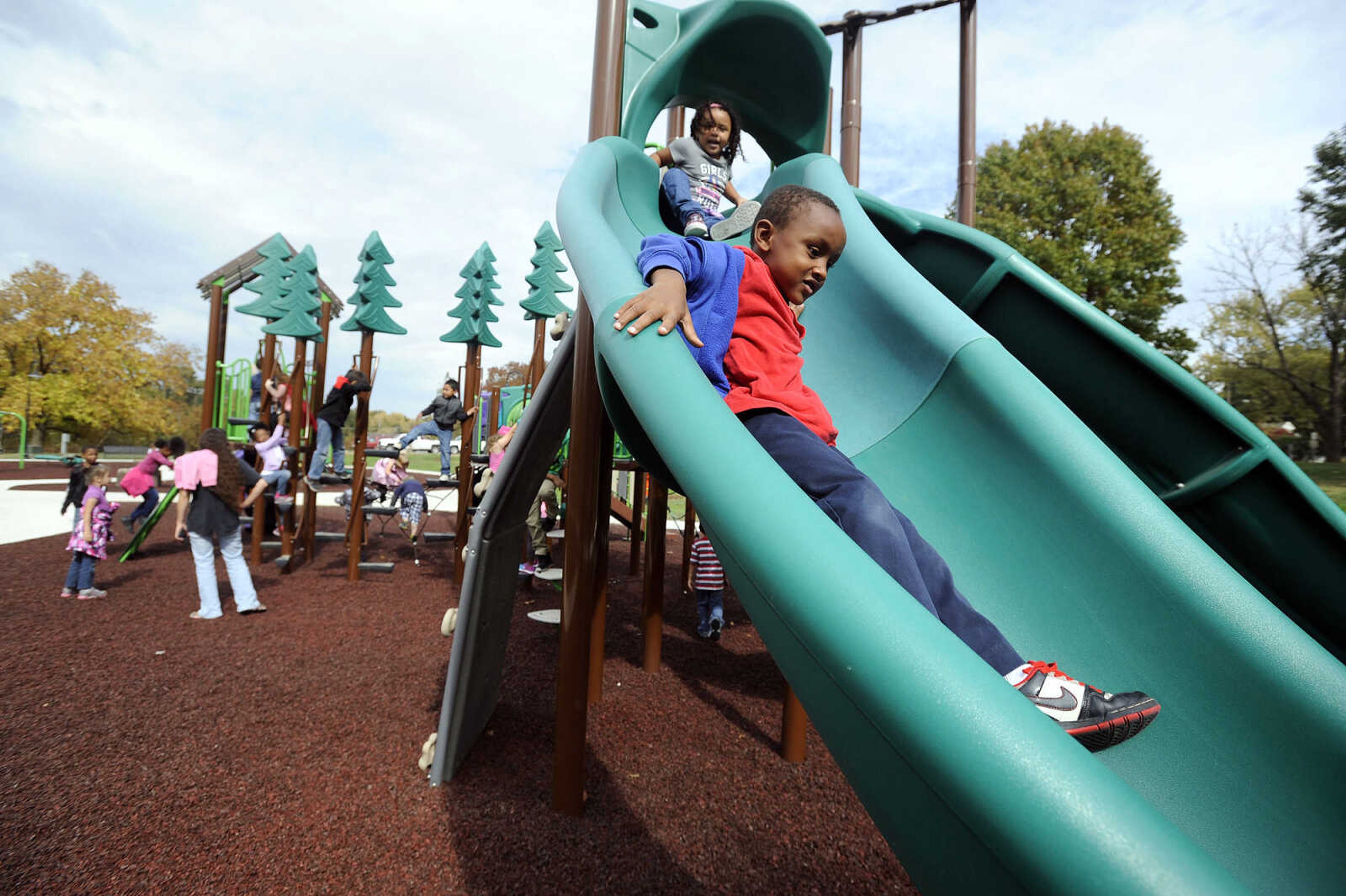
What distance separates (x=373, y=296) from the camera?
7062 mm

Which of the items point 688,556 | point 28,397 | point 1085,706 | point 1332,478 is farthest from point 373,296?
point 28,397

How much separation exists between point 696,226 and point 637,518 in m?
4.52

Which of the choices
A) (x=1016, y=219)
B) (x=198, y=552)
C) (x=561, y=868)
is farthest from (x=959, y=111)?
(x=1016, y=219)

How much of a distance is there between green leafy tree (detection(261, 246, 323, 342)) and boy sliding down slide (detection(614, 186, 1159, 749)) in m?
7.32

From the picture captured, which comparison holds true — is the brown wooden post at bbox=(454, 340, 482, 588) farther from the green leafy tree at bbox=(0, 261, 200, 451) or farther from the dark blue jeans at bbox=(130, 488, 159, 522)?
the green leafy tree at bbox=(0, 261, 200, 451)

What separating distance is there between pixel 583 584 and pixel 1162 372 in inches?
92.3

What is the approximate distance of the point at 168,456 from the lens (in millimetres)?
8891

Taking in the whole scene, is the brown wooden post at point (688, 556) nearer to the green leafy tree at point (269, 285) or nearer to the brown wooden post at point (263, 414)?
the brown wooden post at point (263, 414)

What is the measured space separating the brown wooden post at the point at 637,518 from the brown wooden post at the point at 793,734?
8.69 ft

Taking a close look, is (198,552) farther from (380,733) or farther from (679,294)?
(679,294)

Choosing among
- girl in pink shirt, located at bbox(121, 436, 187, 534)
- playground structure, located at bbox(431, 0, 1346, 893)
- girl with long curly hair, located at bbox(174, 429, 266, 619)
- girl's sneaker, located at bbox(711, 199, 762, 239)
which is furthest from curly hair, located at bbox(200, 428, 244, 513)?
girl's sneaker, located at bbox(711, 199, 762, 239)

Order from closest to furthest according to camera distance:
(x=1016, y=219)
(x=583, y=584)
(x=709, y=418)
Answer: (x=709, y=418)
(x=583, y=584)
(x=1016, y=219)

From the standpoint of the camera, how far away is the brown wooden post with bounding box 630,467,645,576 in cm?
686

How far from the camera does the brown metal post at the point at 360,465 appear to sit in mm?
6680
